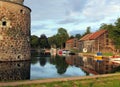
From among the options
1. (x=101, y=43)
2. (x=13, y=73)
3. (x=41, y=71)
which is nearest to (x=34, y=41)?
(x=101, y=43)

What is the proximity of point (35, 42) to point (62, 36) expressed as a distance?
11.6 metres

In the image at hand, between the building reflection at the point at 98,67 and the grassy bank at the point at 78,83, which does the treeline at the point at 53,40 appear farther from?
the grassy bank at the point at 78,83

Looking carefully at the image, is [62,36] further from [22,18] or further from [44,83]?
[44,83]

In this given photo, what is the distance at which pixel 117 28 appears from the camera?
4553 cm

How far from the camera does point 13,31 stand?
29766mm

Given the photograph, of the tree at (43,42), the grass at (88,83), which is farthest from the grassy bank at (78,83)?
the tree at (43,42)

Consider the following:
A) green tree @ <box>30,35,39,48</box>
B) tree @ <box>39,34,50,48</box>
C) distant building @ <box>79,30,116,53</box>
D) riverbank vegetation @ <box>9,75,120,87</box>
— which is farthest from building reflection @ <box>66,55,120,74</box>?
tree @ <box>39,34,50,48</box>

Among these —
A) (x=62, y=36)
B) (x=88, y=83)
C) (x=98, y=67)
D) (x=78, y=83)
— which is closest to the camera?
(x=78, y=83)

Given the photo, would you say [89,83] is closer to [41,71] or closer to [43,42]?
[41,71]

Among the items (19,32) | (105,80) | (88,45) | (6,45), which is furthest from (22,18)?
(88,45)

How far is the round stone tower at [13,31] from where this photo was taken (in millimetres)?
28859

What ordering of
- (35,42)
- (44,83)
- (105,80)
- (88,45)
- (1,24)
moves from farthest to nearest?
(35,42) → (88,45) → (1,24) → (105,80) → (44,83)

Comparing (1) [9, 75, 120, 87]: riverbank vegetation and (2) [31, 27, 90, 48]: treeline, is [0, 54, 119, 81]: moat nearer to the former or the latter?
(1) [9, 75, 120, 87]: riverbank vegetation

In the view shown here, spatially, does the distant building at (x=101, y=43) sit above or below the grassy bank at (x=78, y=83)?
above
